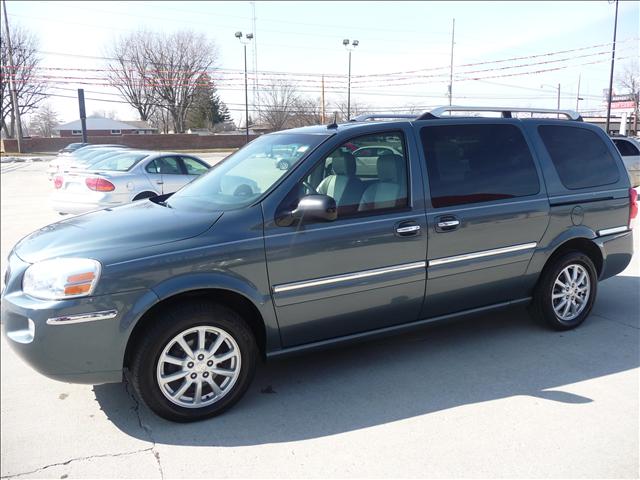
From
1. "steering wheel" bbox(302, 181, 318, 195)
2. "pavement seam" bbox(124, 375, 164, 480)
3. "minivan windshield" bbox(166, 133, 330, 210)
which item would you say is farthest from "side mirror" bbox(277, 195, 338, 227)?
"pavement seam" bbox(124, 375, 164, 480)

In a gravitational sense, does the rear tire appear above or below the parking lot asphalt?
above

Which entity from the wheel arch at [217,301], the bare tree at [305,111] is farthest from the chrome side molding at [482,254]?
the bare tree at [305,111]

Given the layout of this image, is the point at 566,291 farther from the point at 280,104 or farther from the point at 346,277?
the point at 280,104

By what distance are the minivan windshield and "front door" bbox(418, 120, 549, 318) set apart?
98 cm

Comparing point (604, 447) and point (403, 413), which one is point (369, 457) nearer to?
point (403, 413)

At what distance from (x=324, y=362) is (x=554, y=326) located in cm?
210

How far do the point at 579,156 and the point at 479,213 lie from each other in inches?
54.9

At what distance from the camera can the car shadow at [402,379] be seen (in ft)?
10.6

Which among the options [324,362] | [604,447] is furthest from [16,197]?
[604,447]

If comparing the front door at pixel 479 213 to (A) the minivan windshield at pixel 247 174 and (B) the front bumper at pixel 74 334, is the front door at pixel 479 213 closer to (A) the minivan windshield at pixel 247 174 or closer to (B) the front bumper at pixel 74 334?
(A) the minivan windshield at pixel 247 174

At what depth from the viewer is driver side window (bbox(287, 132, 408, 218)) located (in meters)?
3.57

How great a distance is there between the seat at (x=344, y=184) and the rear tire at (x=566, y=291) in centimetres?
198

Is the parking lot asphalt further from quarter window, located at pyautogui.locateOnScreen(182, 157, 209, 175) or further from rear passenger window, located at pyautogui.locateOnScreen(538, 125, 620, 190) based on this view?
quarter window, located at pyautogui.locateOnScreen(182, 157, 209, 175)

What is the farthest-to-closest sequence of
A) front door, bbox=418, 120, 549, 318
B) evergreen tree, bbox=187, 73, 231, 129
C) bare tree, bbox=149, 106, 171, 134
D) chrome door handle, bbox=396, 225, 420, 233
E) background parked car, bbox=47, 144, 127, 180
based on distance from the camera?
bare tree, bbox=149, 106, 171, 134, evergreen tree, bbox=187, 73, 231, 129, background parked car, bbox=47, 144, 127, 180, front door, bbox=418, 120, 549, 318, chrome door handle, bbox=396, 225, 420, 233
